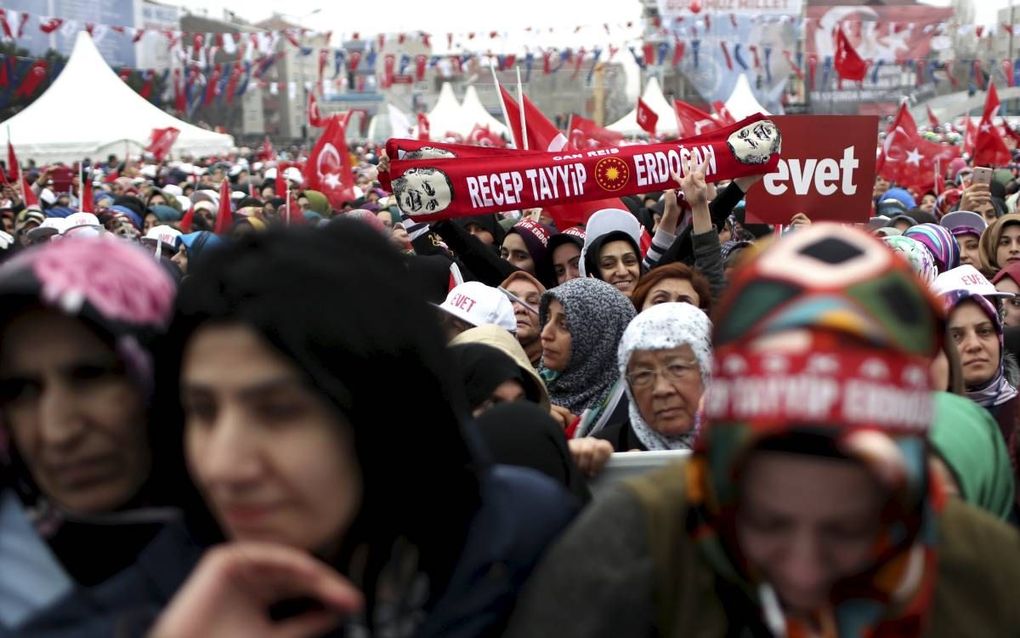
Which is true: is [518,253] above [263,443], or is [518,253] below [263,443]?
below

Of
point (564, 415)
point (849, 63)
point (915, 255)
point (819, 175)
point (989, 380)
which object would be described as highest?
point (849, 63)

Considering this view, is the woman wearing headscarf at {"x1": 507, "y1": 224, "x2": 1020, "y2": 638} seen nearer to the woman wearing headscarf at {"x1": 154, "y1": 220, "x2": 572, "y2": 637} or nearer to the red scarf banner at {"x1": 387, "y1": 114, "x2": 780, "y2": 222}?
the woman wearing headscarf at {"x1": 154, "y1": 220, "x2": 572, "y2": 637}

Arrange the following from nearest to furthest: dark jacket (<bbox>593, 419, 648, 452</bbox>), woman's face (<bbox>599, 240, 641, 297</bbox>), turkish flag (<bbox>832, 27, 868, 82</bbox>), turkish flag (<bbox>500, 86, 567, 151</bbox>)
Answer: dark jacket (<bbox>593, 419, 648, 452</bbox>) → woman's face (<bbox>599, 240, 641, 297</bbox>) → turkish flag (<bbox>500, 86, 567, 151</bbox>) → turkish flag (<bbox>832, 27, 868, 82</bbox>)

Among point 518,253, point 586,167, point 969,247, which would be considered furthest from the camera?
point 969,247

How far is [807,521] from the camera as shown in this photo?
1.39 m

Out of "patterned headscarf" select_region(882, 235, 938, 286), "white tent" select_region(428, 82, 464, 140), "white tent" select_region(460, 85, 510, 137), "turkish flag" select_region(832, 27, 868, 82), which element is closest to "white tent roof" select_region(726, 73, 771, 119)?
"white tent" select_region(460, 85, 510, 137)

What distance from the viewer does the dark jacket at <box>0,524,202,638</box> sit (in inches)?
61.7

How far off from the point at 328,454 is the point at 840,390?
0.59m

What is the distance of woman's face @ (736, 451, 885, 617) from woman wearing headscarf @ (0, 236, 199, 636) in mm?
713

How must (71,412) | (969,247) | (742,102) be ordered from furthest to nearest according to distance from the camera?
1. (742,102)
2. (969,247)
3. (71,412)

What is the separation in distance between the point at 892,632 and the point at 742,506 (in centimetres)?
23

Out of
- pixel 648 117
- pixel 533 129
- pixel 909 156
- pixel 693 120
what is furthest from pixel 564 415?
pixel 648 117

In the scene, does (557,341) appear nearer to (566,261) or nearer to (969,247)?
(566,261)

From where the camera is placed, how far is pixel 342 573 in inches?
63.4
